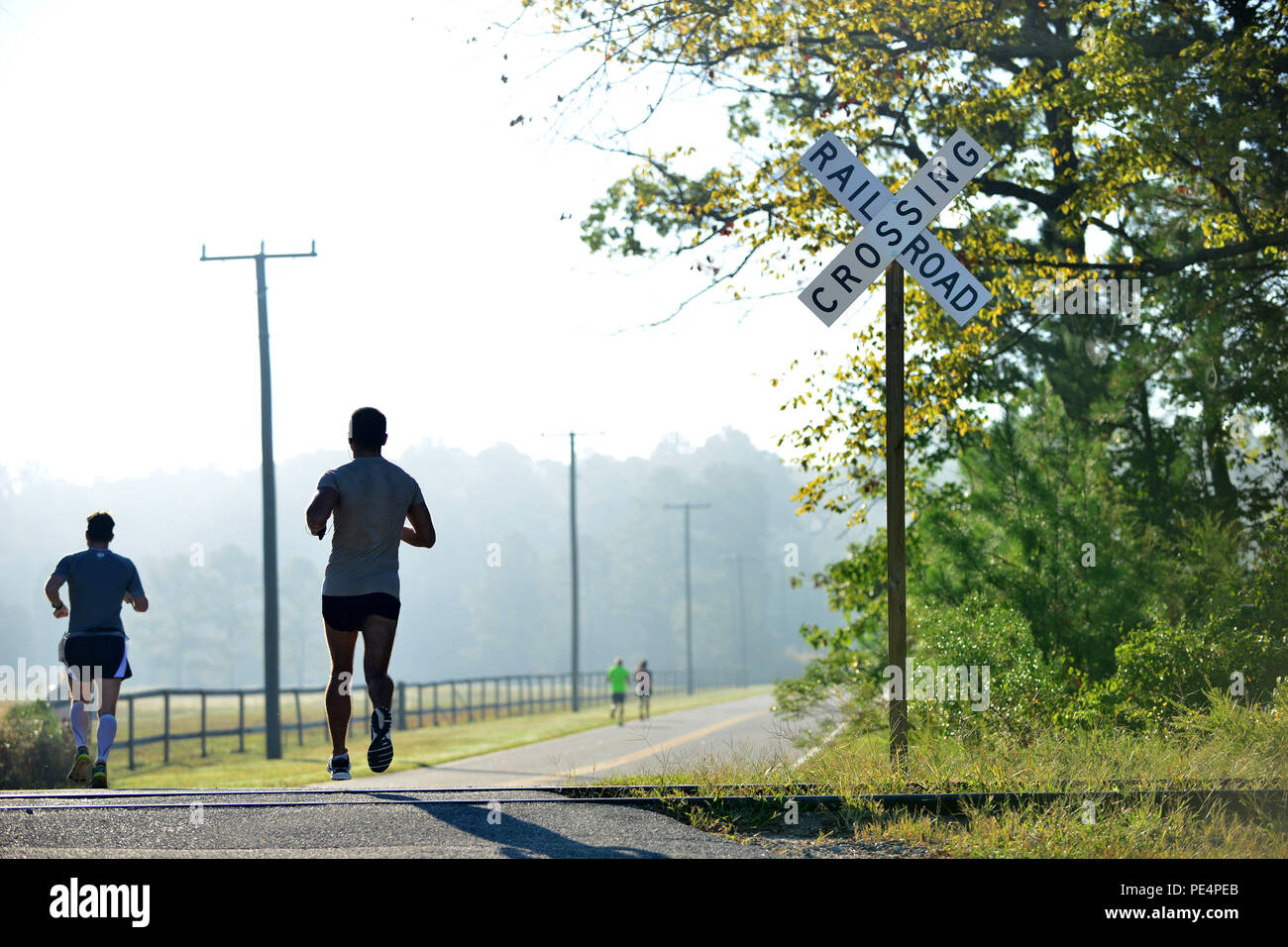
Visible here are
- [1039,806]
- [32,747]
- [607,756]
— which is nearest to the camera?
[1039,806]

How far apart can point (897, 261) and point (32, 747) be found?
12.4 meters

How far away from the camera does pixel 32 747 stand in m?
15.0

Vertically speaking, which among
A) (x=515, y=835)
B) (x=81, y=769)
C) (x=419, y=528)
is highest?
(x=419, y=528)

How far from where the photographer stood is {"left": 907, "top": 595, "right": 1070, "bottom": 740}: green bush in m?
10.6

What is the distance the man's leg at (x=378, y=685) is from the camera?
6.98 m

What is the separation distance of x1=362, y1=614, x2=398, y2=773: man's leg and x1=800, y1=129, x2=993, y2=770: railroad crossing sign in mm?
2868

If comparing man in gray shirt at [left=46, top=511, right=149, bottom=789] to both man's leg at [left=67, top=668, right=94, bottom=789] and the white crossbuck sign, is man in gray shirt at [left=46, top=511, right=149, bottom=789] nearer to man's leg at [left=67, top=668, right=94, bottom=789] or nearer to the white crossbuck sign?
man's leg at [left=67, top=668, right=94, bottom=789]

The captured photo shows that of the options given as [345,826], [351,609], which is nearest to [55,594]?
[351,609]

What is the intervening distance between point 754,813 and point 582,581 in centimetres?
15319

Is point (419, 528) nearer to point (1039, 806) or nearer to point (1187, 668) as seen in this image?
point (1039, 806)

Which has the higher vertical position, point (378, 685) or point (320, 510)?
point (320, 510)

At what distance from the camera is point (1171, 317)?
54.0 ft

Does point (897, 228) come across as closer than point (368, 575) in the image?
No

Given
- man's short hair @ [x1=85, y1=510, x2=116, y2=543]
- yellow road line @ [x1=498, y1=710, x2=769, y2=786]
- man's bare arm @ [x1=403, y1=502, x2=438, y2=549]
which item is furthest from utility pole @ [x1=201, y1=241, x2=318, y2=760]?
man's bare arm @ [x1=403, y1=502, x2=438, y2=549]
